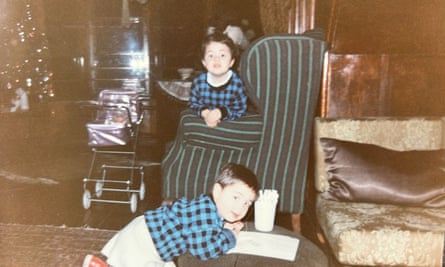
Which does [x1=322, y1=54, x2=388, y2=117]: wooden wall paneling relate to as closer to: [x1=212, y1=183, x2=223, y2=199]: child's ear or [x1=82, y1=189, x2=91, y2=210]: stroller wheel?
[x1=212, y1=183, x2=223, y2=199]: child's ear

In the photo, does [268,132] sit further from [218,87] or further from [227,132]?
[218,87]

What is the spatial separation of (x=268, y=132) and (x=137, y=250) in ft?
2.86

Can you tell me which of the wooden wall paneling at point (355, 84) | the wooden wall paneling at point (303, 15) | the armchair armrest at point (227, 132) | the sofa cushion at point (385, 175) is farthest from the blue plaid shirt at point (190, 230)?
the wooden wall paneling at point (303, 15)

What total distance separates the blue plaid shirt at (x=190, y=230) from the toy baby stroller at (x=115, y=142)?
1.56 m

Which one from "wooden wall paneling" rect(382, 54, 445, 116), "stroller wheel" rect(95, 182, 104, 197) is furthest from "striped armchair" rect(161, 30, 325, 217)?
"stroller wheel" rect(95, 182, 104, 197)

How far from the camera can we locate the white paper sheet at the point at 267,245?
5.25ft

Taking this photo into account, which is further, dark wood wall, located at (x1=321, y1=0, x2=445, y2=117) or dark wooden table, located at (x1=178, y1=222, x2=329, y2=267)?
dark wood wall, located at (x1=321, y1=0, x2=445, y2=117)

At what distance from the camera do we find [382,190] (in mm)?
2139

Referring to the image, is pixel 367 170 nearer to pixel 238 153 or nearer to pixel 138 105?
pixel 238 153

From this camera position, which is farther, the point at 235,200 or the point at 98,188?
the point at 98,188

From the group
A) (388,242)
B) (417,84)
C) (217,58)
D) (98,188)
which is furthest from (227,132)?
(98,188)

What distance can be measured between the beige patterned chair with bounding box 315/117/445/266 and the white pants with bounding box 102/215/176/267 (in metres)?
0.76

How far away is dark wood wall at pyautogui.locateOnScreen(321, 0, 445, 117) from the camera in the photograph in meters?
2.82

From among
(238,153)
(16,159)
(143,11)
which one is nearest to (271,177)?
(238,153)
